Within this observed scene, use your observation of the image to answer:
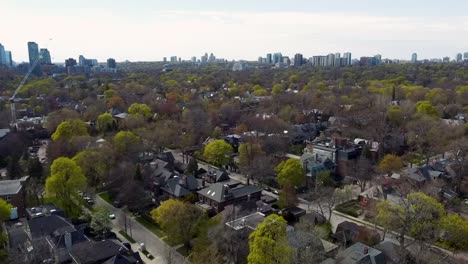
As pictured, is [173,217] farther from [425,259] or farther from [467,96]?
[467,96]

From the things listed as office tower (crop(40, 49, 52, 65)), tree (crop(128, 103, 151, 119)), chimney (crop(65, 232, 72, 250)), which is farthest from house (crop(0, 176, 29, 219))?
office tower (crop(40, 49, 52, 65))

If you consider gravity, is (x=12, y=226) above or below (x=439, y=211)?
below

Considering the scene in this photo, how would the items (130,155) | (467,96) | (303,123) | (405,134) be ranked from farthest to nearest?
(467,96) < (303,123) < (405,134) < (130,155)

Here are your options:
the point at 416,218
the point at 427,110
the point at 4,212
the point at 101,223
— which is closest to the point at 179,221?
the point at 101,223

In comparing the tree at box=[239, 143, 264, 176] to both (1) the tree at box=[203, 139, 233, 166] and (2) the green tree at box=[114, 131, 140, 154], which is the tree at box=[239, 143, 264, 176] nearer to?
(1) the tree at box=[203, 139, 233, 166]

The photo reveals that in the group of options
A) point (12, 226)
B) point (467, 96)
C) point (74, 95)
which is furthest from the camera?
point (74, 95)

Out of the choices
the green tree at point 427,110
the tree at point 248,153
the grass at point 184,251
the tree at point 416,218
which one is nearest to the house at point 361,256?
the tree at point 416,218

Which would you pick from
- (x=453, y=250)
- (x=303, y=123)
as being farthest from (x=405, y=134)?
(x=453, y=250)

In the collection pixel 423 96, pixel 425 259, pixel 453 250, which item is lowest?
pixel 453 250

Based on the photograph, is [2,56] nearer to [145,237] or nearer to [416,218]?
[145,237]
